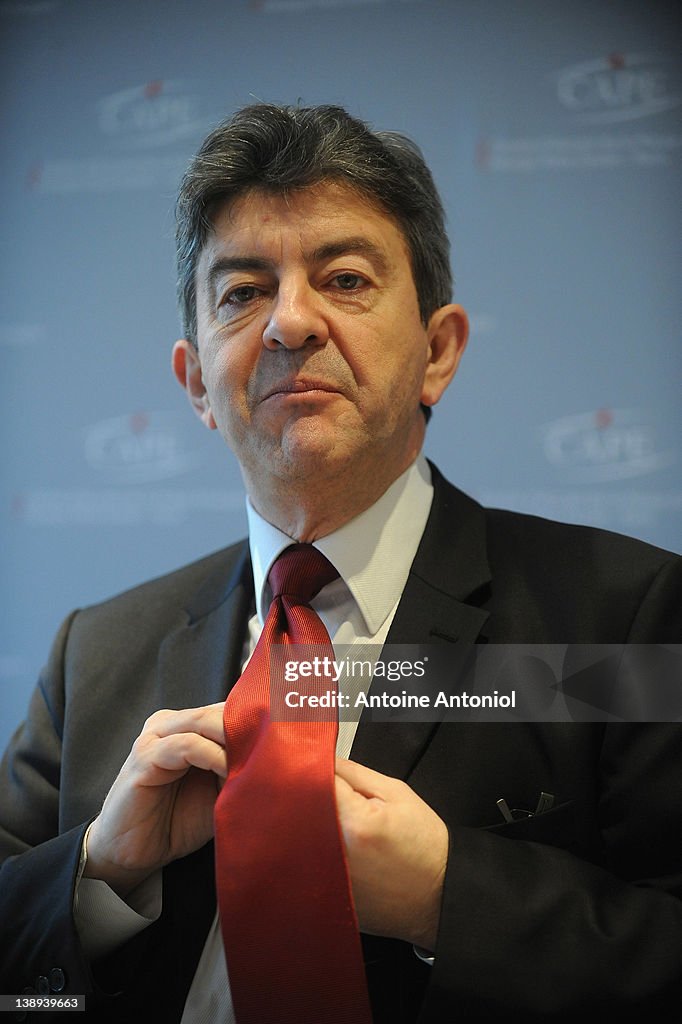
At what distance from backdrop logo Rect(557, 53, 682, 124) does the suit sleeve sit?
4.45 ft

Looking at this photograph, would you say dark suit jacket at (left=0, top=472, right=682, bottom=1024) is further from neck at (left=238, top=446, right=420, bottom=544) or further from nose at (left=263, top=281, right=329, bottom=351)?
nose at (left=263, top=281, right=329, bottom=351)

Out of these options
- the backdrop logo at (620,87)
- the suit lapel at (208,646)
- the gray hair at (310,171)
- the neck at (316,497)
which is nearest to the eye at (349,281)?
the gray hair at (310,171)

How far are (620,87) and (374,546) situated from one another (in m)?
1.20

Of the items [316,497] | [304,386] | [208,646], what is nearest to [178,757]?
[208,646]

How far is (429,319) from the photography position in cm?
159

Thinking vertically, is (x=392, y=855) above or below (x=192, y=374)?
below

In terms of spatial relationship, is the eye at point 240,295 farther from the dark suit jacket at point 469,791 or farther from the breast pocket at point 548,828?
the breast pocket at point 548,828

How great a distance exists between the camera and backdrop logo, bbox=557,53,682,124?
201 centimetres

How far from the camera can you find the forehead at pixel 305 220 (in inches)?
56.4

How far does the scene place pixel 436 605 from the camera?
144cm

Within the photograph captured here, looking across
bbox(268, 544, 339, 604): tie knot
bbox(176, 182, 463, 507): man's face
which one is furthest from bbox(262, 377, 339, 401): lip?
bbox(268, 544, 339, 604): tie knot

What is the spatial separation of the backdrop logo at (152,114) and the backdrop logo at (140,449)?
0.66 metres

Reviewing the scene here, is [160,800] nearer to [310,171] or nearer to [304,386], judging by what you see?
[304,386]

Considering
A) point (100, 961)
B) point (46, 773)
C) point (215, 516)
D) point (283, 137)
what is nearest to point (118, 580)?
point (215, 516)
